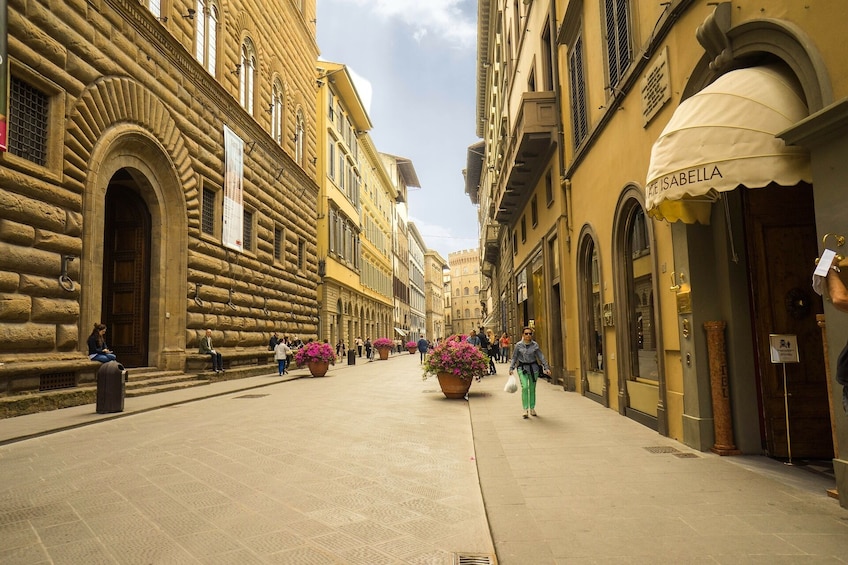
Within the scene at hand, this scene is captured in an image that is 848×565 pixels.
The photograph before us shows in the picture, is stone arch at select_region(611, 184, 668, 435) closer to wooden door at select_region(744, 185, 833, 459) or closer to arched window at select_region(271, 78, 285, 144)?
wooden door at select_region(744, 185, 833, 459)

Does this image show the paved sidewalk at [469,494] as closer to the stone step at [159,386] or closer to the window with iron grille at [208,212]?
the stone step at [159,386]

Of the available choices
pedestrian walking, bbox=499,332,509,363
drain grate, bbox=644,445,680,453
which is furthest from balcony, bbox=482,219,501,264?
drain grate, bbox=644,445,680,453

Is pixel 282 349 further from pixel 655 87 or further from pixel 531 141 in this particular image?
pixel 655 87

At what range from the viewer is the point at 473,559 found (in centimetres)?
363

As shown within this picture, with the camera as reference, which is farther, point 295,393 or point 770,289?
point 295,393

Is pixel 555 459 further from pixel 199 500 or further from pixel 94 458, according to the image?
pixel 94 458

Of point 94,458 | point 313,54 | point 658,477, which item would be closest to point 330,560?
point 658,477

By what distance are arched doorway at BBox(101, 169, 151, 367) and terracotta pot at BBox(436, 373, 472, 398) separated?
27.8ft

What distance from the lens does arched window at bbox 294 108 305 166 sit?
90.2 feet

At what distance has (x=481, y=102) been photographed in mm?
42500

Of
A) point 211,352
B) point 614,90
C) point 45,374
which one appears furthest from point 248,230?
point 614,90

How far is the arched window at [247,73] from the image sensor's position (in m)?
21.0

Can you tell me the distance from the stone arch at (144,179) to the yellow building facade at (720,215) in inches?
401

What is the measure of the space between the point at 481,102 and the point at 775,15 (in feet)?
127
